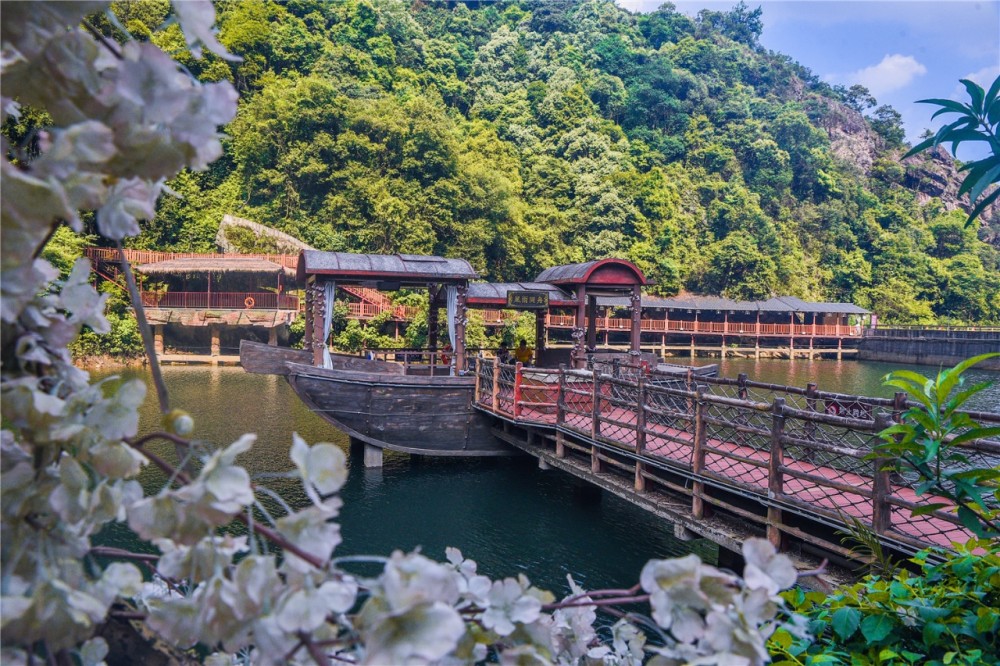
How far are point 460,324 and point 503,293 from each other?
1.73 m

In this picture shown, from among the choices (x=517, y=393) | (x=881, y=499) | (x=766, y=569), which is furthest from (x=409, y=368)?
(x=766, y=569)

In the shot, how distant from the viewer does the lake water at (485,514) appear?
7.20 meters

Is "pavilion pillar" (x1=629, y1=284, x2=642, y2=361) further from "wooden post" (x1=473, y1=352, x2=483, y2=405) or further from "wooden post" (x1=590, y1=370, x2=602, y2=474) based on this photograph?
"wooden post" (x1=590, y1=370, x2=602, y2=474)

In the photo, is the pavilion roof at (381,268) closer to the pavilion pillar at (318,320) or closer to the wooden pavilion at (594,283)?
the pavilion pillar at (318,320)

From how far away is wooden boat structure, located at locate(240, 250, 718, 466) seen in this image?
1026 centimetres

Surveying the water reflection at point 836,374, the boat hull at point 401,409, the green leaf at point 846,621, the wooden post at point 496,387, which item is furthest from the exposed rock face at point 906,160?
the green leaf at point 846,621

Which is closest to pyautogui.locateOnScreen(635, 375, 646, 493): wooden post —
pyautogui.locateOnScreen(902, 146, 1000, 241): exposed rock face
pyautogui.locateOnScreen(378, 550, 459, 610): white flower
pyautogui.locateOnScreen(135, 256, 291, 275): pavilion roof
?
pyautogui.locateOnScreen(378, 550, 459, 610): white flower

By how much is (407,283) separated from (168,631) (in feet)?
36.2

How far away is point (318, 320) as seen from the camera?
36.0 ft

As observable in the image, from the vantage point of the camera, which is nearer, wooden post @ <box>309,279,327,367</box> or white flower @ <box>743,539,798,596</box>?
white flower @ <box>743,539,798,596</box>

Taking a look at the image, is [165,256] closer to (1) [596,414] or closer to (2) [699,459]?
(1) [596,414]

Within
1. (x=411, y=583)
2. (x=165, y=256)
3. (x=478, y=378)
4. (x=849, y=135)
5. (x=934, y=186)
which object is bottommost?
(x=478, y=378)

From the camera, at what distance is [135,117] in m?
0.74

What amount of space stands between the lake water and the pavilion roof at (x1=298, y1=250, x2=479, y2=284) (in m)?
3.02
